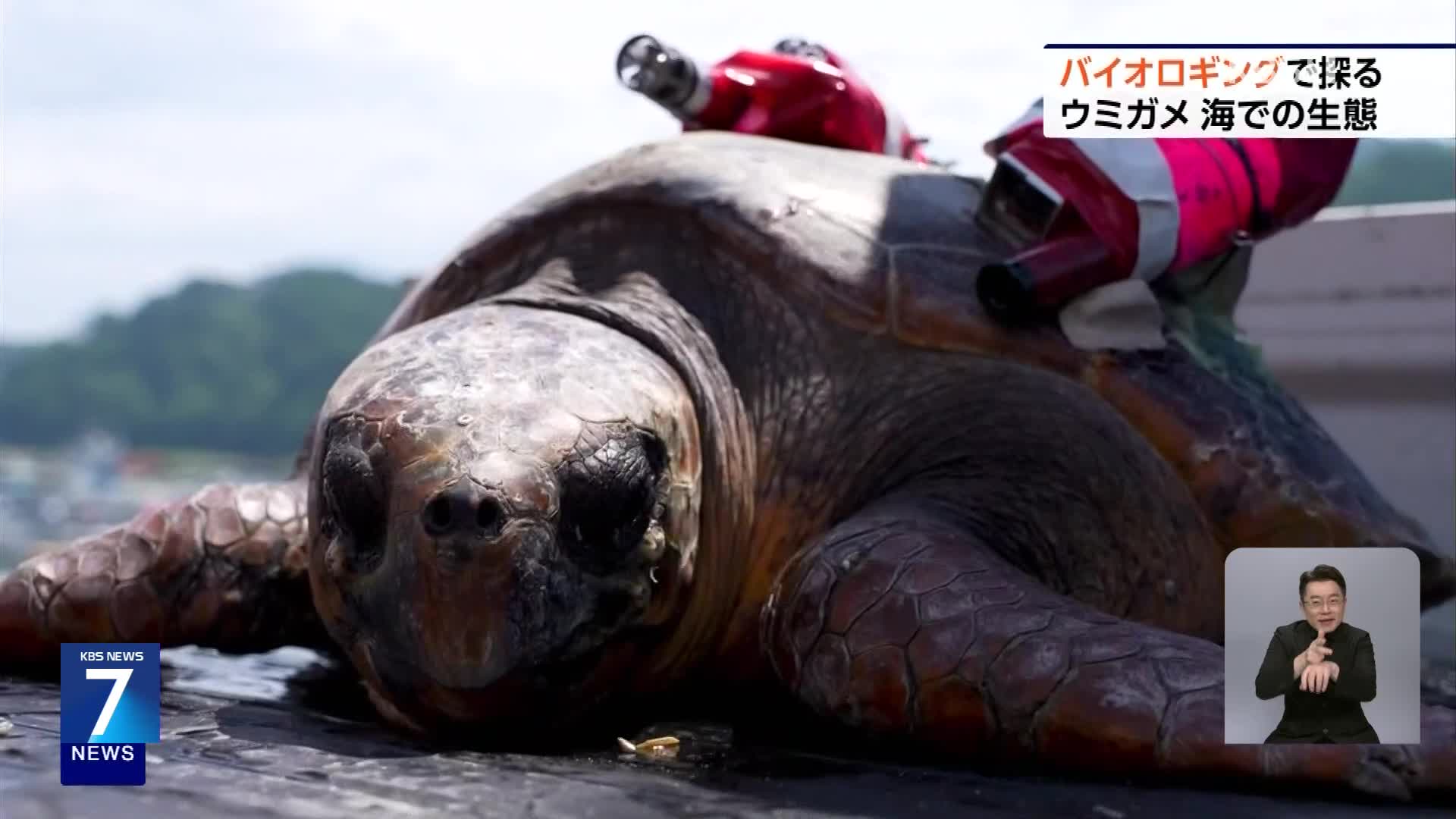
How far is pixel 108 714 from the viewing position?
1.43 m

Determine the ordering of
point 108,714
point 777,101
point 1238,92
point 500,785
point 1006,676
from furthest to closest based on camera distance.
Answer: point 777,101 → point 1238,92 → point 1006,676 → point 108,714 → point 500,785

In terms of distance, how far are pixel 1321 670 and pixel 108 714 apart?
118 cm

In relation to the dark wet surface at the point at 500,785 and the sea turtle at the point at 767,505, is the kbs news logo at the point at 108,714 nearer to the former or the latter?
the dark wet surface at the point at 500,785

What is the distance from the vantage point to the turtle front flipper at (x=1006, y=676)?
1.41 metres

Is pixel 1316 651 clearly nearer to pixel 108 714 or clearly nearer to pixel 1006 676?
pixel 1006 676

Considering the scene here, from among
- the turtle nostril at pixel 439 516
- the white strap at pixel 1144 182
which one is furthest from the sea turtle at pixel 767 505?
the white strap at pixel 1144 182

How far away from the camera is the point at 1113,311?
2.18 m

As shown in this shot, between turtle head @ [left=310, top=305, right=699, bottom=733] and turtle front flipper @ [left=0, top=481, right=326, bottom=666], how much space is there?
0.47 m

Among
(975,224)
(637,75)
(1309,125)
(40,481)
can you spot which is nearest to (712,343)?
(975,224)

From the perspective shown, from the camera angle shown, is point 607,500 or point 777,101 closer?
point 607,500

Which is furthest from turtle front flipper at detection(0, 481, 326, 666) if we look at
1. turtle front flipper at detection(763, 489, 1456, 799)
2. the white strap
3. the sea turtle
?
the white strap

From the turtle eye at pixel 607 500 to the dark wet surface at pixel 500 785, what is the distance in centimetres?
22

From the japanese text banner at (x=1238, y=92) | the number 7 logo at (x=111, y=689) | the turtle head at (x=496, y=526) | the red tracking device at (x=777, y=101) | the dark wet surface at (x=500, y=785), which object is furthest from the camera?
the red tracking device at (x=777, y=101)

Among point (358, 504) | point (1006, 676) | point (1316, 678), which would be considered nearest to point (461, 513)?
point (358, 504)
